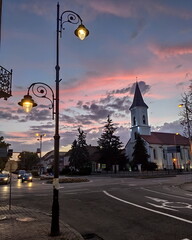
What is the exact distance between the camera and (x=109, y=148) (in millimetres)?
69188

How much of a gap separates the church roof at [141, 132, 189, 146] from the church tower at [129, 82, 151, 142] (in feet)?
7.93

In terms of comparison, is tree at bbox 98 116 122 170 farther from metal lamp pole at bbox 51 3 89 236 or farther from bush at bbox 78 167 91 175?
metal lamp pole at bbox 51 3 89 236

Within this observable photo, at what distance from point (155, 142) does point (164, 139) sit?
786cm

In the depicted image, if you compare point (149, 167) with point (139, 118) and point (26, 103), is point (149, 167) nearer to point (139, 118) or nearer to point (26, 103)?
point (139, 118)

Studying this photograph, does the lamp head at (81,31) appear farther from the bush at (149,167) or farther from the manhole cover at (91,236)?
the bush at (149,167)

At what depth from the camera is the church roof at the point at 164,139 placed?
82169 mm

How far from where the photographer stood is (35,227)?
288 inches

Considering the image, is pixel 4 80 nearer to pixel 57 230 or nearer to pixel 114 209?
pixel 57 230

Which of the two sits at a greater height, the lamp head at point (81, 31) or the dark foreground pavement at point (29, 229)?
the lamp head at point (81, 31)

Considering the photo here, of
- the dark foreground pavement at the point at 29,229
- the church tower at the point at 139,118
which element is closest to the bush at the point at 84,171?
the church tower at the point at 139,118

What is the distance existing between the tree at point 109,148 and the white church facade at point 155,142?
43.5ft

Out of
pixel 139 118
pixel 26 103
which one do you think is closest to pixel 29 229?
pixel 26 103

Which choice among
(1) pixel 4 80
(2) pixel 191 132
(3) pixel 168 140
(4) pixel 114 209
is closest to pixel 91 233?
(4) pixel 114 209

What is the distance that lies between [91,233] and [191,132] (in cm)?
2564
